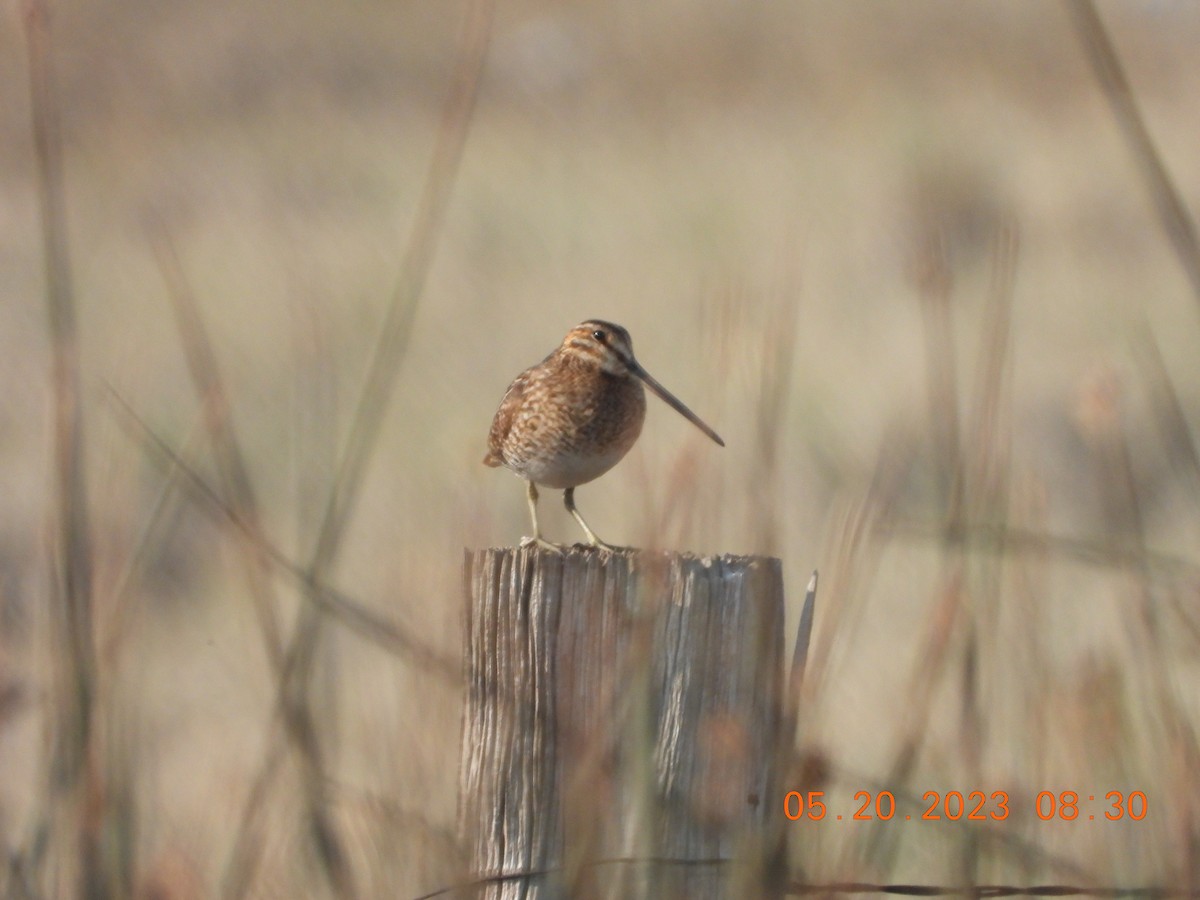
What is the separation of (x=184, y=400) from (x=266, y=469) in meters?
1.73

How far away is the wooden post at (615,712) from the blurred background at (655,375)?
0.28ft

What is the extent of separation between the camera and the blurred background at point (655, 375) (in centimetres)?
231

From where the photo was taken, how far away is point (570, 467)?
175 inches

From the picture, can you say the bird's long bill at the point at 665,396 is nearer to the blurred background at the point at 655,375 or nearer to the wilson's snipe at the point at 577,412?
the wilson's snipe at the point at 577,412

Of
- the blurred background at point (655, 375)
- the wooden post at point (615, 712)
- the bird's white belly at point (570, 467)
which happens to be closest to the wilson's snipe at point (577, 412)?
the bird's white belly at point (570, 467)

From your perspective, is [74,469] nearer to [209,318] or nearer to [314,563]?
[314,563]

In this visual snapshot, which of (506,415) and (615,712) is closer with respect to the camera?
(615,712)

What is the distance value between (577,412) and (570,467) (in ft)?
0.45

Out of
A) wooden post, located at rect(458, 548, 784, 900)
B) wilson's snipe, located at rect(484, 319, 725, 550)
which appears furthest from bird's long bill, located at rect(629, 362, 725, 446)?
wooden post, located at rect(458, 548, 784, 900)
